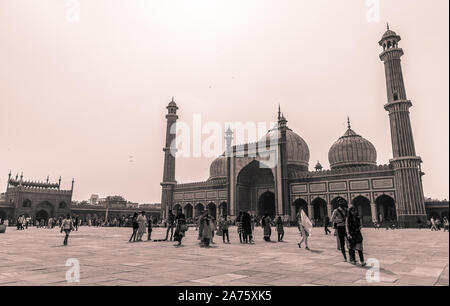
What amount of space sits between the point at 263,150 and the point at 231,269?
3353 centimetres

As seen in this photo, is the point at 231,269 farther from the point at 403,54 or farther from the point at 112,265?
the point at 403,54

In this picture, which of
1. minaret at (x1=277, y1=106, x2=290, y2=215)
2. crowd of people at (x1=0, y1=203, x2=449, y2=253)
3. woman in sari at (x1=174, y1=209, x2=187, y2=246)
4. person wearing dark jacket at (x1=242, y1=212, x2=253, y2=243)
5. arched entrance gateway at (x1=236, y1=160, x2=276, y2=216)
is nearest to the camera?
crowd of people at (x1=0, y1=203, x2=449, y2=253)

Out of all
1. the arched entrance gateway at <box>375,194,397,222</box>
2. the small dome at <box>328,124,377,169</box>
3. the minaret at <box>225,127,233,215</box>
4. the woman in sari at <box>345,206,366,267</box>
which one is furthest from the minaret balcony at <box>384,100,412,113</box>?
the woman in sari at <box>345,206,366,267</box>

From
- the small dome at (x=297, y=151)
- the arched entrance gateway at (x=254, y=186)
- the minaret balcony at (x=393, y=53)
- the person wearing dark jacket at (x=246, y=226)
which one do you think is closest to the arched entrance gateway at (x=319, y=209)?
the arched entrance gateway at (x=254, y=186)

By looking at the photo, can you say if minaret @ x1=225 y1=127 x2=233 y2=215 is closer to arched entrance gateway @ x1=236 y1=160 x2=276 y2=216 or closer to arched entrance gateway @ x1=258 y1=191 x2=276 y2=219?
arched entrance gateway @ x1=236 y1=160 x2=276 y2=216

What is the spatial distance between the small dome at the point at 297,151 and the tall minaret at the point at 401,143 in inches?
530

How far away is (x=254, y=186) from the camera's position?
41281 millimetres

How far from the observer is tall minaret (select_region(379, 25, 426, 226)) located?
27859mm

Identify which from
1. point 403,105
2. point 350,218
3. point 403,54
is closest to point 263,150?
point 403,105

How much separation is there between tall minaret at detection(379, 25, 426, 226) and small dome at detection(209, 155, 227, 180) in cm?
2494

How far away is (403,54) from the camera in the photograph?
107ft

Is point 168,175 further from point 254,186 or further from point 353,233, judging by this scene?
point 353,233

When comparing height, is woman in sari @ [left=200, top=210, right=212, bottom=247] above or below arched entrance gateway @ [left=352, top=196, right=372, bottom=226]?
below
